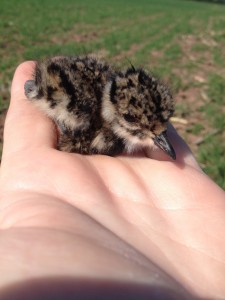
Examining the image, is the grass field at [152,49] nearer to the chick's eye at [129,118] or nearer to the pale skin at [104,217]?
the chick's eye at [129,118]

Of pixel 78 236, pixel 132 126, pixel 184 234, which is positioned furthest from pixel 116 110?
pixel 78 236

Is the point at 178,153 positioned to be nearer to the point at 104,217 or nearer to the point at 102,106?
the point at 102,106

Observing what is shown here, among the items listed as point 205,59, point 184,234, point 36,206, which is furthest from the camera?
point 205,59

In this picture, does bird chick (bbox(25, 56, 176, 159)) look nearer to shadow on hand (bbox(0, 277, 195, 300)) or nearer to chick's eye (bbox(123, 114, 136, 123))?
chick's eye (bbox(123, 114, 136, 123))

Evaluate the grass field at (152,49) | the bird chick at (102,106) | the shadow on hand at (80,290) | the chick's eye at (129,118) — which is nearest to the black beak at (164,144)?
the bird chick at (102,106)

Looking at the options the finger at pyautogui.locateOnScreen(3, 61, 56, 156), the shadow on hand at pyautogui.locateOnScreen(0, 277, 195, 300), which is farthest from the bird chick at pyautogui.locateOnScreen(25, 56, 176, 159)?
the shadow on hand at pyautogui.locateOnScreen(0, 277, 195, 300)

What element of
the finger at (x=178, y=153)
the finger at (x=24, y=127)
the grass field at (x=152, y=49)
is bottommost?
the grass field at (x=152, y=49)

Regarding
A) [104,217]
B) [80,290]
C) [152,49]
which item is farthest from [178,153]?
[152,49]

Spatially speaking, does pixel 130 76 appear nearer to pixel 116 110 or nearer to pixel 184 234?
pixel 116 110
